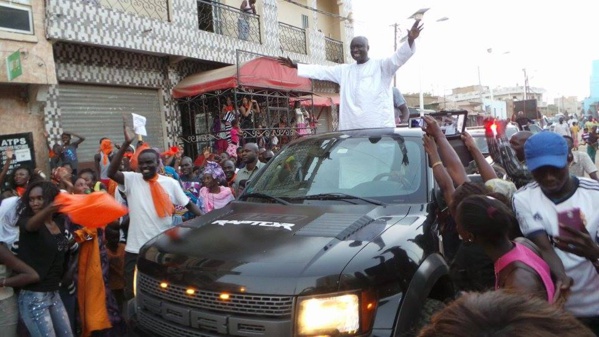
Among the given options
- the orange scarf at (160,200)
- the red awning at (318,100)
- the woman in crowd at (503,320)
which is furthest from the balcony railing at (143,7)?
the woman in crowd at (503,320)

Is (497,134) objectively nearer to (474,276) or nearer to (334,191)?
(334,191)

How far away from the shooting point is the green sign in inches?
335

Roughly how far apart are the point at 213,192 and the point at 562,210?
4.07 m

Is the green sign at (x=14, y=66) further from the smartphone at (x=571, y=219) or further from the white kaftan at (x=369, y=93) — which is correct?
the smartphone at (x=571, y=219)

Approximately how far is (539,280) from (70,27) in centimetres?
975

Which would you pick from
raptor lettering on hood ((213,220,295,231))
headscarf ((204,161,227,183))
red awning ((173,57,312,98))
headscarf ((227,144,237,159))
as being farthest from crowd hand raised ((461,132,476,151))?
red awning ((173,57,312,98))

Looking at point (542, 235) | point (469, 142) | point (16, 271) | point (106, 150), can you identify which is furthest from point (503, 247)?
point (106, 150)

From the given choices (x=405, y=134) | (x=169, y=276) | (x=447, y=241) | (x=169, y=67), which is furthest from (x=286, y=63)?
(x=169, y=67)

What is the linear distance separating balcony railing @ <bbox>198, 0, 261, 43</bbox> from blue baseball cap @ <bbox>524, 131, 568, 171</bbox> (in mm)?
11743

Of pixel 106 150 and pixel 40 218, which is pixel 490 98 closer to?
pixel 106 150

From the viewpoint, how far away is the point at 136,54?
11562mm

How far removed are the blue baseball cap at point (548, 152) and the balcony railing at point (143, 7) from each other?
1015 centimetres

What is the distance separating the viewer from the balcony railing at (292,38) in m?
16.1

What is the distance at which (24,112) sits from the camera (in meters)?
9.31
